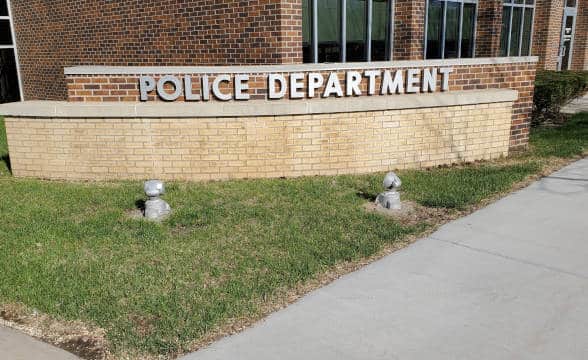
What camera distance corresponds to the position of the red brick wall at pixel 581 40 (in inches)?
728

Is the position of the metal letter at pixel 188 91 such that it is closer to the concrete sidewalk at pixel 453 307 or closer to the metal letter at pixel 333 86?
the metal letter at pixel 333 86

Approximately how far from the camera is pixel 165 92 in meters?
7.10

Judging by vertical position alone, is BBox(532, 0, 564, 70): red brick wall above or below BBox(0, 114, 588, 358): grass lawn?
above

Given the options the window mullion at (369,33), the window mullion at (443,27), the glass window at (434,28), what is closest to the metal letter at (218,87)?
the window mullion at (369,33)

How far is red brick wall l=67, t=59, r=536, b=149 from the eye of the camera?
7.14 m

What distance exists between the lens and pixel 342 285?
4.26m

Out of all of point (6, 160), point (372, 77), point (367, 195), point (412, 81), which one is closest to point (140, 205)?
point (367, 195)

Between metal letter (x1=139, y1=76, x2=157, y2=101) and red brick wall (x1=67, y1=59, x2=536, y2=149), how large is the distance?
8 cm

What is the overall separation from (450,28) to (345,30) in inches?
136

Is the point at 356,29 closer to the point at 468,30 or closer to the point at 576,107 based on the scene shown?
the point at 468,30

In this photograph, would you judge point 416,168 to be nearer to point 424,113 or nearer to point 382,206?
point 424,113

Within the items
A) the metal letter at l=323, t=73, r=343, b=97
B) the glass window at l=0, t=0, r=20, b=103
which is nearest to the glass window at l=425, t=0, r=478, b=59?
the metal letter at l=323, t=73, r=343, b=97

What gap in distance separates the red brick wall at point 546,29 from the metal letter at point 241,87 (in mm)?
12692

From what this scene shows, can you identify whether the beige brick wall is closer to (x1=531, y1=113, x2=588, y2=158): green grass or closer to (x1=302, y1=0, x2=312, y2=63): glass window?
(x1=531, y1=113, x2=588, y2=158): green grass
